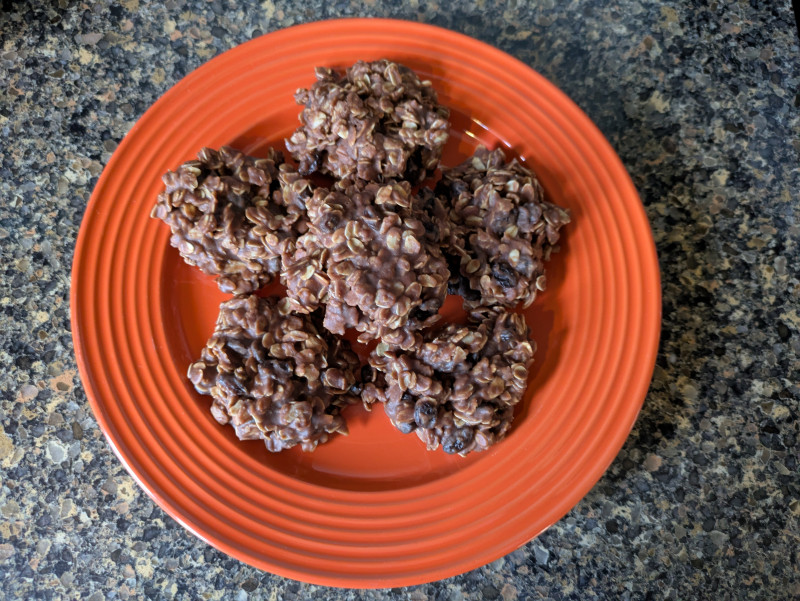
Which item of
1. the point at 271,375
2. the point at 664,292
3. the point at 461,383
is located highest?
the point at 664,292

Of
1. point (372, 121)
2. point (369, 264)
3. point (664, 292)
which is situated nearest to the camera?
point (369, 264)

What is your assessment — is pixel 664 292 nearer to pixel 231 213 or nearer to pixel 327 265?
pixel 327 265

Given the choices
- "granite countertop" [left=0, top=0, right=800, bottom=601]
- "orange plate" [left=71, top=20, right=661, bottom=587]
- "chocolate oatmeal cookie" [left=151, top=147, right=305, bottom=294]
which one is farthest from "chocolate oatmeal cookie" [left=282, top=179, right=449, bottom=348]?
"granite countertop" [left=0, top=0, right=800, bottom=601]

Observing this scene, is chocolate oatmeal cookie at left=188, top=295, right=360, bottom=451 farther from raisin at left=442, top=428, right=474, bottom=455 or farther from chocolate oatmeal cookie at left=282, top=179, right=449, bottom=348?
raisin at left=442, top=428, right=474, bottom=455

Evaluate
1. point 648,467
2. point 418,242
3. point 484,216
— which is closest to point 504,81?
point 484,216

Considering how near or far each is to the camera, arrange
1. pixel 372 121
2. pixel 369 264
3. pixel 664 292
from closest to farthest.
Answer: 1. pixel 369 264
2. pixel 372 121
3. pixel 664 292

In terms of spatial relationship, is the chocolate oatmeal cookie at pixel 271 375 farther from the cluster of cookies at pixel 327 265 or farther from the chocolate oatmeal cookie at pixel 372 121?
the chocolate oatmeal cookie at pixel 372 121

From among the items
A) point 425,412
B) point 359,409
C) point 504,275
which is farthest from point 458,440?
point 504,275

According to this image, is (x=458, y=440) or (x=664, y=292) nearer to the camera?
(x=458, y=440)
